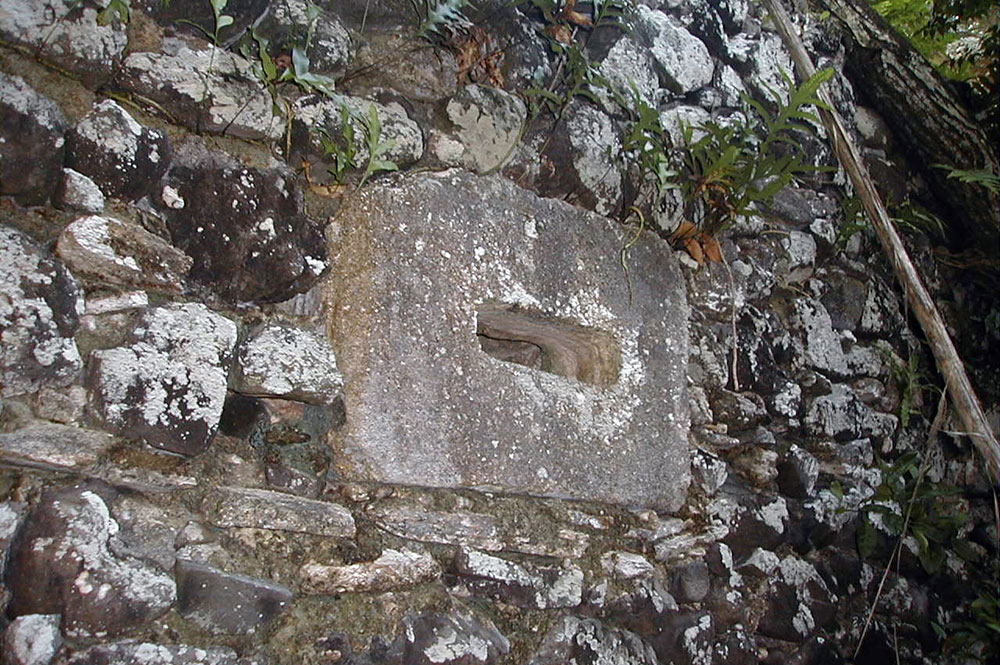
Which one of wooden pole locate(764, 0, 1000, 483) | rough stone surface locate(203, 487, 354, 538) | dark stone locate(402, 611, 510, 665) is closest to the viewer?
rough stone surface locate(203, 487, 354, 538)

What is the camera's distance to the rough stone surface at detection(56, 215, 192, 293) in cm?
125

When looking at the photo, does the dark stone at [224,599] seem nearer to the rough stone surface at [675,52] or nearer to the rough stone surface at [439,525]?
the rough stone surface at [439,525]

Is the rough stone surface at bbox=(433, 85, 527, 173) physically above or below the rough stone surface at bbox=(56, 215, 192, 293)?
above

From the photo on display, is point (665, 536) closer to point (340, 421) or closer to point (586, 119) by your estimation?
point (340, 421)

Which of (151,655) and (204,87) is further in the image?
(204,87)

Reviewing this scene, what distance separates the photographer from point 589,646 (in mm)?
1639

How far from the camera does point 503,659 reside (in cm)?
152

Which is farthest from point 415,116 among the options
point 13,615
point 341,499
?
point 13,615

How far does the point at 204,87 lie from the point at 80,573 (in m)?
0.78

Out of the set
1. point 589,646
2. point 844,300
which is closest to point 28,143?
point 589,646

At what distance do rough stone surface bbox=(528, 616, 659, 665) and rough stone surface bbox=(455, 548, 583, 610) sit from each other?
0.15 feet

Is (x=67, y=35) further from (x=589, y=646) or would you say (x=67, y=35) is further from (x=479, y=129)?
(x=589, y=646)

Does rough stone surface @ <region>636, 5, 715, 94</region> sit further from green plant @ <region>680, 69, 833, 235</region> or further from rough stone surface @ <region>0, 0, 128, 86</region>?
rough stone surface @ <region>0, 0, 128, 86</region>

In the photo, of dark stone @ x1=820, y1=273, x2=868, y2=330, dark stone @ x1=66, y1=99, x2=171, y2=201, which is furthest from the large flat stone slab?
dark stone @ x1=820, y1=273, x2=868, y2=330
